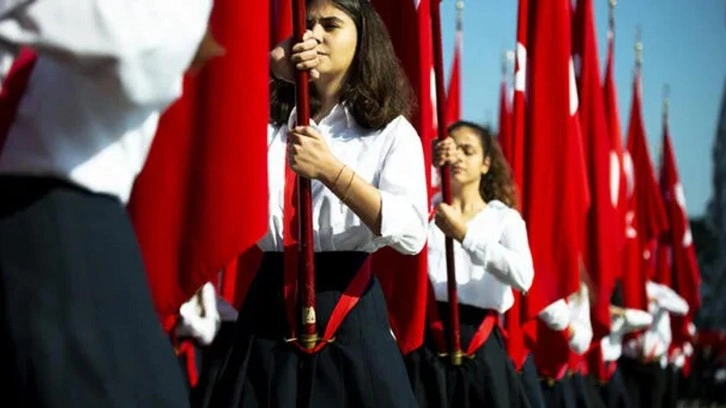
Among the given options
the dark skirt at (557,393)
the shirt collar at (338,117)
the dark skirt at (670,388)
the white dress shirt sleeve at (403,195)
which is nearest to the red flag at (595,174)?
the dark skirt at (557,393)

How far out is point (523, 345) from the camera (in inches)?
334

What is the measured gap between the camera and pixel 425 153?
629cm

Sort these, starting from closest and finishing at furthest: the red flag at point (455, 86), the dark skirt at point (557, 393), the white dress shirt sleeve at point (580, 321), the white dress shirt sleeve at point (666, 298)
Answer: the dark skirt at point (557, 393), the white dress shirt sleeve at point (580, 321), the red flag at point (455, 86), the white dress shirt sleeve at point (666, 298)

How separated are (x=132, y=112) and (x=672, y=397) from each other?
17240 mm

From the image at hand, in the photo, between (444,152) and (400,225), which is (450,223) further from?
(400,225)

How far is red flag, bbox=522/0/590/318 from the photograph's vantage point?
344 inches

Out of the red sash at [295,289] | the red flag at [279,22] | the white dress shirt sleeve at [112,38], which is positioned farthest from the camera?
the red flag at [279,22]

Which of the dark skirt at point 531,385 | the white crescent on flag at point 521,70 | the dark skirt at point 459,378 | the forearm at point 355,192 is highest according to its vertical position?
the white crescent on flag at point 521,70

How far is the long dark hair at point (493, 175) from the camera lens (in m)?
7.83

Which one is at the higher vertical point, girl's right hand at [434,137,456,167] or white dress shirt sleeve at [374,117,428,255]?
girl's right hand at [434,137,456,167]

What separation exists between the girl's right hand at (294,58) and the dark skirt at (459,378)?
89.0 inches

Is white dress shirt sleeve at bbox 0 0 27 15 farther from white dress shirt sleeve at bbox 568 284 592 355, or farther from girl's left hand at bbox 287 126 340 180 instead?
white dress shirt sleeve at bbox 568 284 592 355

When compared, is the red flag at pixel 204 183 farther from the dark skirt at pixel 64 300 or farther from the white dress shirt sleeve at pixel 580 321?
the white dress shirt sleeve at pixel 580 321

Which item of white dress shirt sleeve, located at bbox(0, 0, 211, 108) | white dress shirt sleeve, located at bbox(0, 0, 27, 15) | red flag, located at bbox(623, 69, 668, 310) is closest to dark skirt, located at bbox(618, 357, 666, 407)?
red flag, located at bbox(623, 69, 668, 310)
